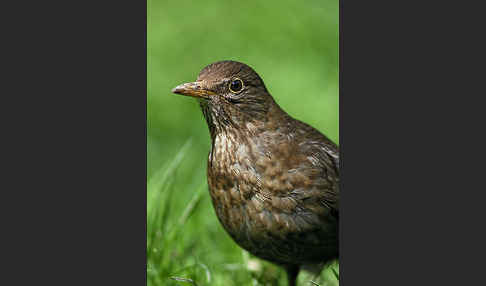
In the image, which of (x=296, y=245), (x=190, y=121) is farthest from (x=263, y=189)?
(x=190, y=121)

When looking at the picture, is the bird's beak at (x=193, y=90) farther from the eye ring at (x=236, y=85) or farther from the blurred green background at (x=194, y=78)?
the blurred green background at (x=194, y=78)

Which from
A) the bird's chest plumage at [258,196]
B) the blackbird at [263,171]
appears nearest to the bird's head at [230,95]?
the blackbird at [263,171]

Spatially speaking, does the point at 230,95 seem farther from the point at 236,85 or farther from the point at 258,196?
the point at 258,196

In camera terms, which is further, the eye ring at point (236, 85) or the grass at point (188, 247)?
the grass at point (188, 247)

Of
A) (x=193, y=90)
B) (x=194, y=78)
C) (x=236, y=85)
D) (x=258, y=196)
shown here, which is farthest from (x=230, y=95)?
(x=258, y=196)

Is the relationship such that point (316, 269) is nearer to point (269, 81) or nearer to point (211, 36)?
point (269, 81)

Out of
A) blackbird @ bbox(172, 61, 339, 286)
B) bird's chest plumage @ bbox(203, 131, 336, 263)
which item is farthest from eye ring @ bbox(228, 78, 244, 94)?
bird's chest plumage @ bbox(203, 131, 336, 263)

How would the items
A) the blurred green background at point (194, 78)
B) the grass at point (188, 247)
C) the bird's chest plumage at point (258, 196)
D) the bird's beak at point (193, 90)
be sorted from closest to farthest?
the bird's beak at point (193, 90) → the bird's chest plumage at point (258, 196) → the blurred green background at point (194, 78) → the grass at point (188, 247)
